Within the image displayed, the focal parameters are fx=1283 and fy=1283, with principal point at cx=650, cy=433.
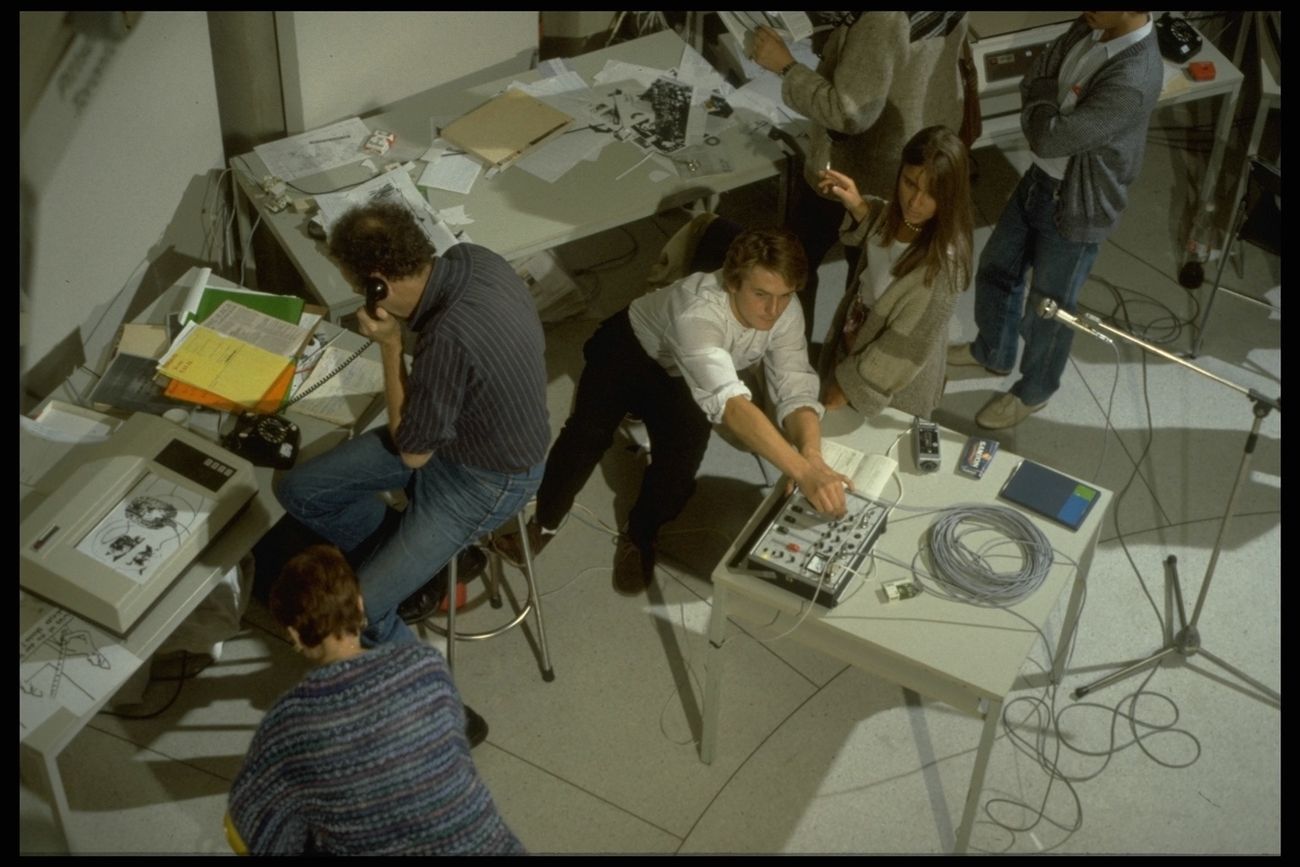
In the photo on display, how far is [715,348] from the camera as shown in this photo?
2.84 m

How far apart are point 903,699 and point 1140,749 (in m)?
0.56

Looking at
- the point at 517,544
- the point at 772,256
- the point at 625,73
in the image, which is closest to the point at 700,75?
the point at 625,73

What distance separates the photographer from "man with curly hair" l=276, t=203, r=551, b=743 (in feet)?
8.28

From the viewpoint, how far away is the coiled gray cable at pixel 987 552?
8.20 feet

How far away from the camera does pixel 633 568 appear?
3.31 metres

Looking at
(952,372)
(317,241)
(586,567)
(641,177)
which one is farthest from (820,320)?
(317,241)

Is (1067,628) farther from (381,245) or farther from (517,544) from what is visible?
(381,245)

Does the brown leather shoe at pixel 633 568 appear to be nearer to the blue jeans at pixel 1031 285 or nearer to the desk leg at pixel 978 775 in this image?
the desk leg at pixel 978 775

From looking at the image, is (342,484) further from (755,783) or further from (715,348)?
(755,783)

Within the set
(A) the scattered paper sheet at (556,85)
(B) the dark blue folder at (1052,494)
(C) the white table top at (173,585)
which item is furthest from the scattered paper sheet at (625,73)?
(B) the dark blue folder at (1052,494)

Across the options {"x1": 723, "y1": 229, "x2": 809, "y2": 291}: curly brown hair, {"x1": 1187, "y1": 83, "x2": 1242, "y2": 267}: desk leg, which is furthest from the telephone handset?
{"x1": 1187, "y1": 83, "x2": 1242, "y2": 267}: desk leg

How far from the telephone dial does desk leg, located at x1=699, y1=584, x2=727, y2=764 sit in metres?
0.98

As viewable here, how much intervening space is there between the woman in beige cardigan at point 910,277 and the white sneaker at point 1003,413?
0.70 meters

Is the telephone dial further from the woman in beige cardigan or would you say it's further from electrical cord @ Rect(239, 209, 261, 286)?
the woman in beige cardigan
